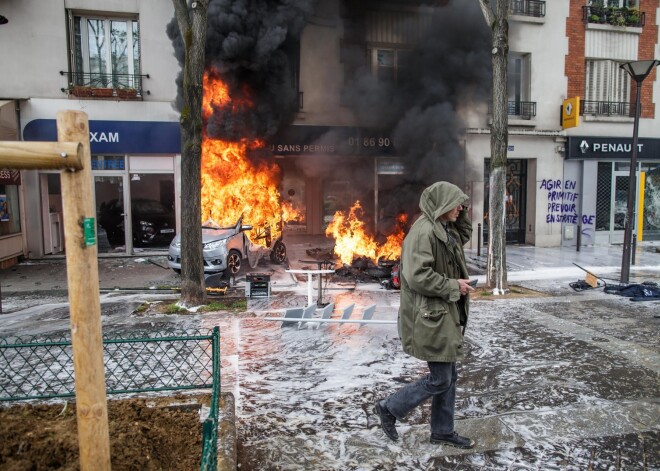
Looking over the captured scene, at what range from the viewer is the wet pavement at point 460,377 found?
3.58 meters

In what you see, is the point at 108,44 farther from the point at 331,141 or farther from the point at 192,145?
the point at 192,145

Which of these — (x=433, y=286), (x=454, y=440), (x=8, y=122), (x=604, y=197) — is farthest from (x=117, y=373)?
(x=604, y=197)

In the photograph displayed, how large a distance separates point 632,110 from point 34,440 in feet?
62.8

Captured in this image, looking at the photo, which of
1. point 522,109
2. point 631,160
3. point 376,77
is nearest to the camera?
point 631,160

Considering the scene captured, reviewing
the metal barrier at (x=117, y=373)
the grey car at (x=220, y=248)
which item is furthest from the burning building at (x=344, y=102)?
the metal barrier at (x=117, y=373)

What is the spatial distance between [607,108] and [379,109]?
8314 millimetres

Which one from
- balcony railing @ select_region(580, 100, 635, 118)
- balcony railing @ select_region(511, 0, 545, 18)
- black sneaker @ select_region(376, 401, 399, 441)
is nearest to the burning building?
balcony railing @ select_region(511, 0, 545, 18)

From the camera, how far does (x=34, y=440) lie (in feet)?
10.0

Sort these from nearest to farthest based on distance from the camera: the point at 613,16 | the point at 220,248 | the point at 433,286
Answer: the point at 433,286 < the point at 220,248 < the point at 613,16

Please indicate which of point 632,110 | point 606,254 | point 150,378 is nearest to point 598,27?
point 632,110

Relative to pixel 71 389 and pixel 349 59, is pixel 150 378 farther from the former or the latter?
pixel 349 59

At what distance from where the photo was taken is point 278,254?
40.7 feet

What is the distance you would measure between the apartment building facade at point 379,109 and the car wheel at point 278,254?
9.03ft

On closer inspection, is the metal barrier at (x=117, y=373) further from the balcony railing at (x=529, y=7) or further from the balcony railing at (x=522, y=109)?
the balcony railing at (x=529, y=7)
